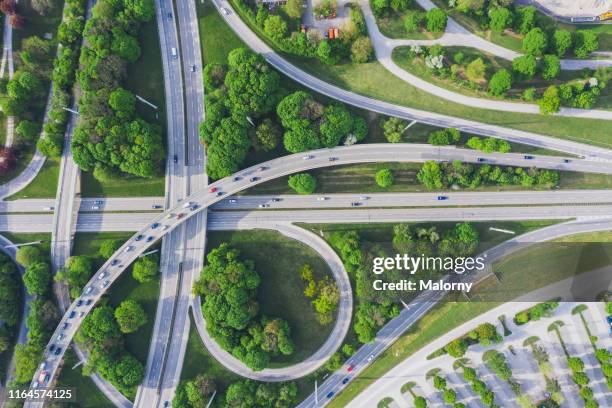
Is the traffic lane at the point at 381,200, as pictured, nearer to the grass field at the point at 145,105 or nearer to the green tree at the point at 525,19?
the grass field at the point at 145,105

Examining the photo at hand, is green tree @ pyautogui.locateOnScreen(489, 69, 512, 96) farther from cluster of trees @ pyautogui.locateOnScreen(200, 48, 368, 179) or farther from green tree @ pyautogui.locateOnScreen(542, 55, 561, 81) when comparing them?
cluster of trees @ pyautogui.locateOnScreen(200, 48, 368, 179)

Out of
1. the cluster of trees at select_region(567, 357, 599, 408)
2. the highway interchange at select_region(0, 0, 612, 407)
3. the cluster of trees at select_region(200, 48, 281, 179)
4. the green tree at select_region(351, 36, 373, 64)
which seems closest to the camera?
the cluster of trees at select_region(200, 48, 281, 179)

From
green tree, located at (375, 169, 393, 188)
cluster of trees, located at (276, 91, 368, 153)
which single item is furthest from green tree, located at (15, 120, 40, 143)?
green tree, located at (375, 169, 393, 188)

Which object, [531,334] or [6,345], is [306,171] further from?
[6,345]

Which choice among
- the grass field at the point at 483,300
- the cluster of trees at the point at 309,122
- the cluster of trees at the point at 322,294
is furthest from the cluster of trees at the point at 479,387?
the cluster of trees at the point at 309,122

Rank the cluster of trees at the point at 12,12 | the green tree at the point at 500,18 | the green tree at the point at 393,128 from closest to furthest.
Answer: the green tree at the point at 500,18 < the green tree at the point at 393,128 < the cluster of trees at the point at 12,12

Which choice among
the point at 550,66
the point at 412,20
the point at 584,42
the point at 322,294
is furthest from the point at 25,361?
the point at 584,42
